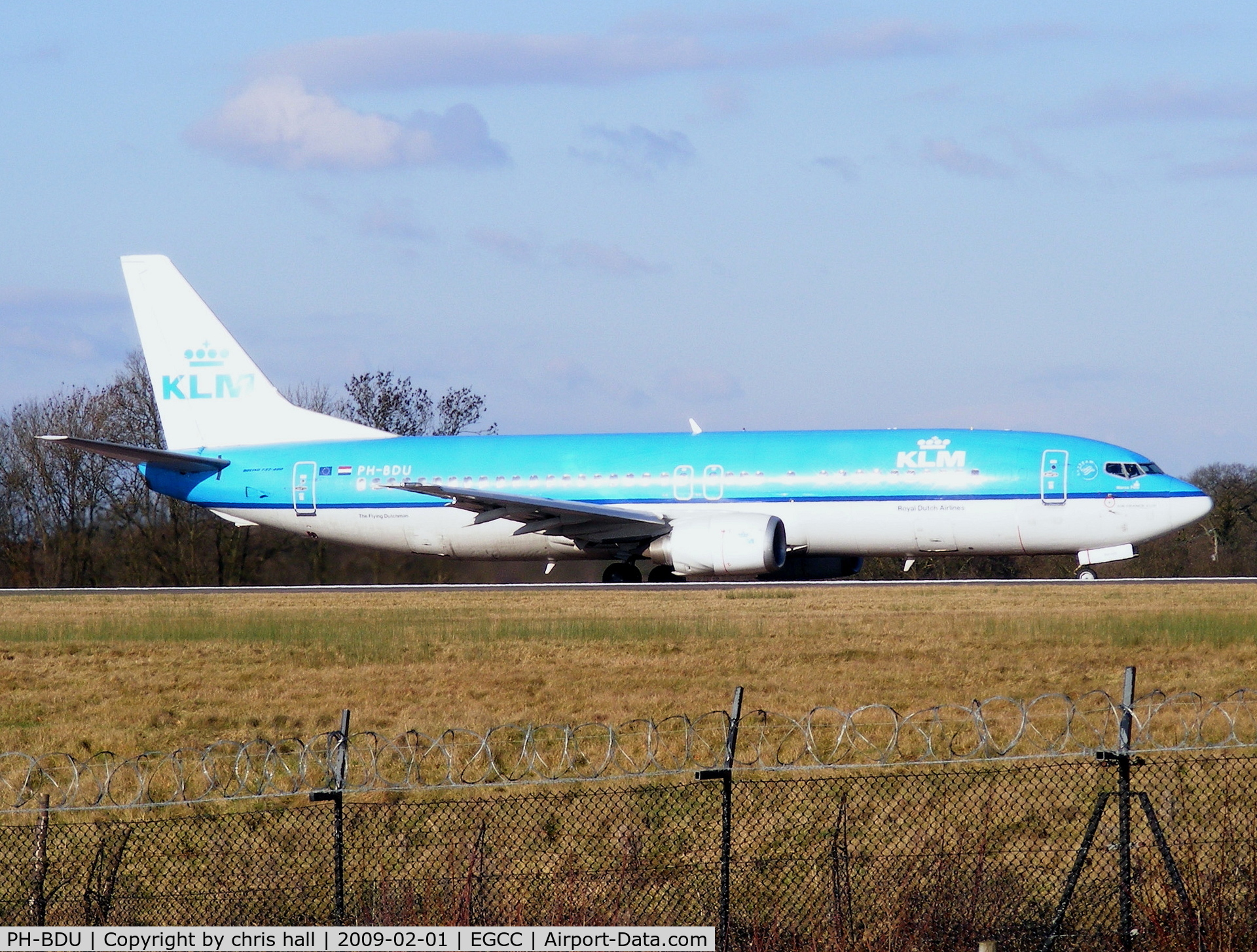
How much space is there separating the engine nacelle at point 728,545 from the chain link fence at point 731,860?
65.4ft

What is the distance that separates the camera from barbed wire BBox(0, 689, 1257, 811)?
14438mm

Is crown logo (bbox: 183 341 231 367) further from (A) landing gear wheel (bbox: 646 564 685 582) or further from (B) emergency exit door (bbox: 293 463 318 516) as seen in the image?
(A) landing gear wheel (bbox: 646 564 685 582)

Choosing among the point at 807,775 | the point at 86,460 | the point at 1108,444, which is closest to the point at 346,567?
the point at 86,460

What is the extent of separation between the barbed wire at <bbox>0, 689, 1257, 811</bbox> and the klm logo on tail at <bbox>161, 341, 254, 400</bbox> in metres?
27.5

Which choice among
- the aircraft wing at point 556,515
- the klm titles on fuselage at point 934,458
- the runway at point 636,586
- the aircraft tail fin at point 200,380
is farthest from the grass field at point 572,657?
the aircraft tail fin at point 200,380

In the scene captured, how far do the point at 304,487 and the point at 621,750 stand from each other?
Result: 26467 millimetres

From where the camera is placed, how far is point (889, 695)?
59.4 feet

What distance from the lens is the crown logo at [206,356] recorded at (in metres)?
43.1

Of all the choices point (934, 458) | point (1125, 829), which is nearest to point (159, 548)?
point (934, 458)

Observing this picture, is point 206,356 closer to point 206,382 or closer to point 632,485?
point 206,382

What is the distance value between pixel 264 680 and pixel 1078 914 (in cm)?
1298

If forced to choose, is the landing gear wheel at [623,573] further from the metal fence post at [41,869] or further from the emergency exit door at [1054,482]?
the metal fence post at [41,869]

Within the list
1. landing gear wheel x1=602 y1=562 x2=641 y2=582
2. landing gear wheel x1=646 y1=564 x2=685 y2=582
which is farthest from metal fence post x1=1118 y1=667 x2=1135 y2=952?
landing gear wheel x1=602 y1=562 x2=641 y2=582

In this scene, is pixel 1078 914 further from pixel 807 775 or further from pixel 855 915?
pixel 807 775
